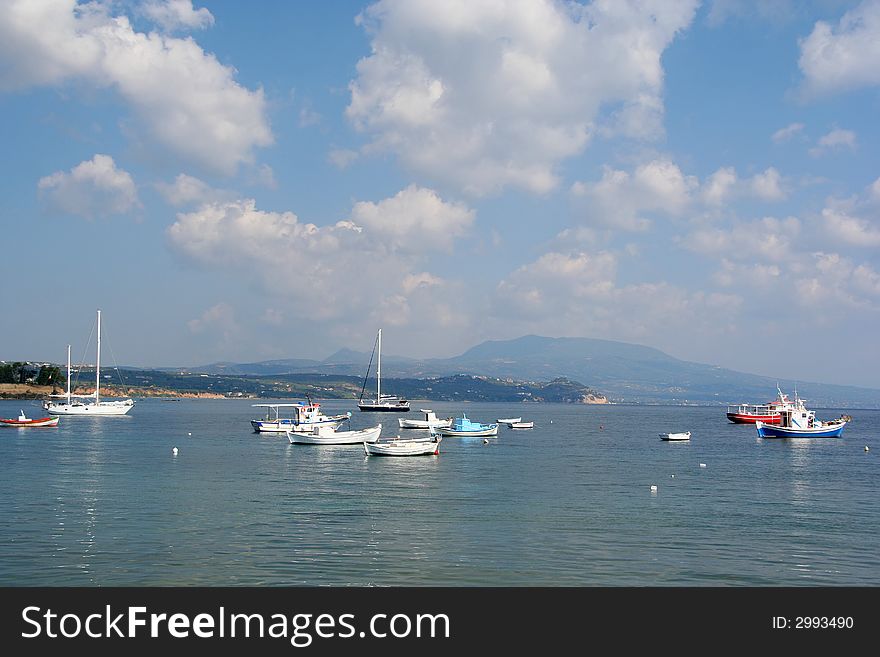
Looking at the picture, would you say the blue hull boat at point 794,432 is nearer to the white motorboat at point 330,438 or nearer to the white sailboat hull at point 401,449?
the white motorboat at point 330,438

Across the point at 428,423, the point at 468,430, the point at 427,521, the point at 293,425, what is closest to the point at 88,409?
the point at 293,425

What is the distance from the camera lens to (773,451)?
322 ft

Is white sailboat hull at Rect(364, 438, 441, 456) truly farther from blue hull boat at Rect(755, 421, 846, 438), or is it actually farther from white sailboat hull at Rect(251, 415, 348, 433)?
blue hull boat at Rect(755, 421, 846, 438)

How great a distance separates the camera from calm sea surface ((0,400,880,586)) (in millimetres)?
29109

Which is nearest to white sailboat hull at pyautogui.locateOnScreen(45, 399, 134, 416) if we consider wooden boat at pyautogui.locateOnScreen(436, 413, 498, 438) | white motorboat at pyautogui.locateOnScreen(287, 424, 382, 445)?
wooden boat at pyautogui.locateOnScreen(436, 413, 498, 438)

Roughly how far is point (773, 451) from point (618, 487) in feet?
165

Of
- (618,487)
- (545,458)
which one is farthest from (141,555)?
(545,458)

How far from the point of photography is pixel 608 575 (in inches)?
1136
